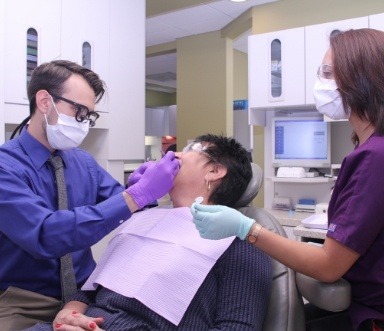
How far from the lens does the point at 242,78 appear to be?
5520 millimetres

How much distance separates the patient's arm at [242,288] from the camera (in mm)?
1079

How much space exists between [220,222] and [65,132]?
0.71 meters

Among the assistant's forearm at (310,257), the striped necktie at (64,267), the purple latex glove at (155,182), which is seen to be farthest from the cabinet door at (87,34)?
the assistant's forearm at (310,257)

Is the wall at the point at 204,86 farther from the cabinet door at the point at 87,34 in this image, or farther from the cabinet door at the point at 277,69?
the cabinet door at the point at 87,34

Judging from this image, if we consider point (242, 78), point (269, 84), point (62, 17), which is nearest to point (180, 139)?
point (242, 78)

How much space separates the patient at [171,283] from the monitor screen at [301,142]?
1.62m

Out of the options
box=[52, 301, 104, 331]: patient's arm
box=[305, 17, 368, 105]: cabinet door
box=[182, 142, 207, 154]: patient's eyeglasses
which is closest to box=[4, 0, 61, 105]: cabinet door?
box=[182, 142, 207, 154]: patient's eyeglasses

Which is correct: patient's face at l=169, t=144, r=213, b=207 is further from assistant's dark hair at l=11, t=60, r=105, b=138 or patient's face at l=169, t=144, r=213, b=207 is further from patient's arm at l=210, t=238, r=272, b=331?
→ assistant's dark hair at l=11, t=60, r=105, b=138

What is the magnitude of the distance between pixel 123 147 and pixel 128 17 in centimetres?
86

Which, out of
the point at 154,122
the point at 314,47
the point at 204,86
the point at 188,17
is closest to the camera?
the point at 314,47

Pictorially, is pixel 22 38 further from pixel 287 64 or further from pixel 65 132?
pixel 287 64

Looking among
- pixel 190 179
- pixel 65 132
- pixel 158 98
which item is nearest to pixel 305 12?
pixel 190 179

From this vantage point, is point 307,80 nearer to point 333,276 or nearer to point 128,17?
point 128,17

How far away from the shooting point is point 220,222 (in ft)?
3.44
